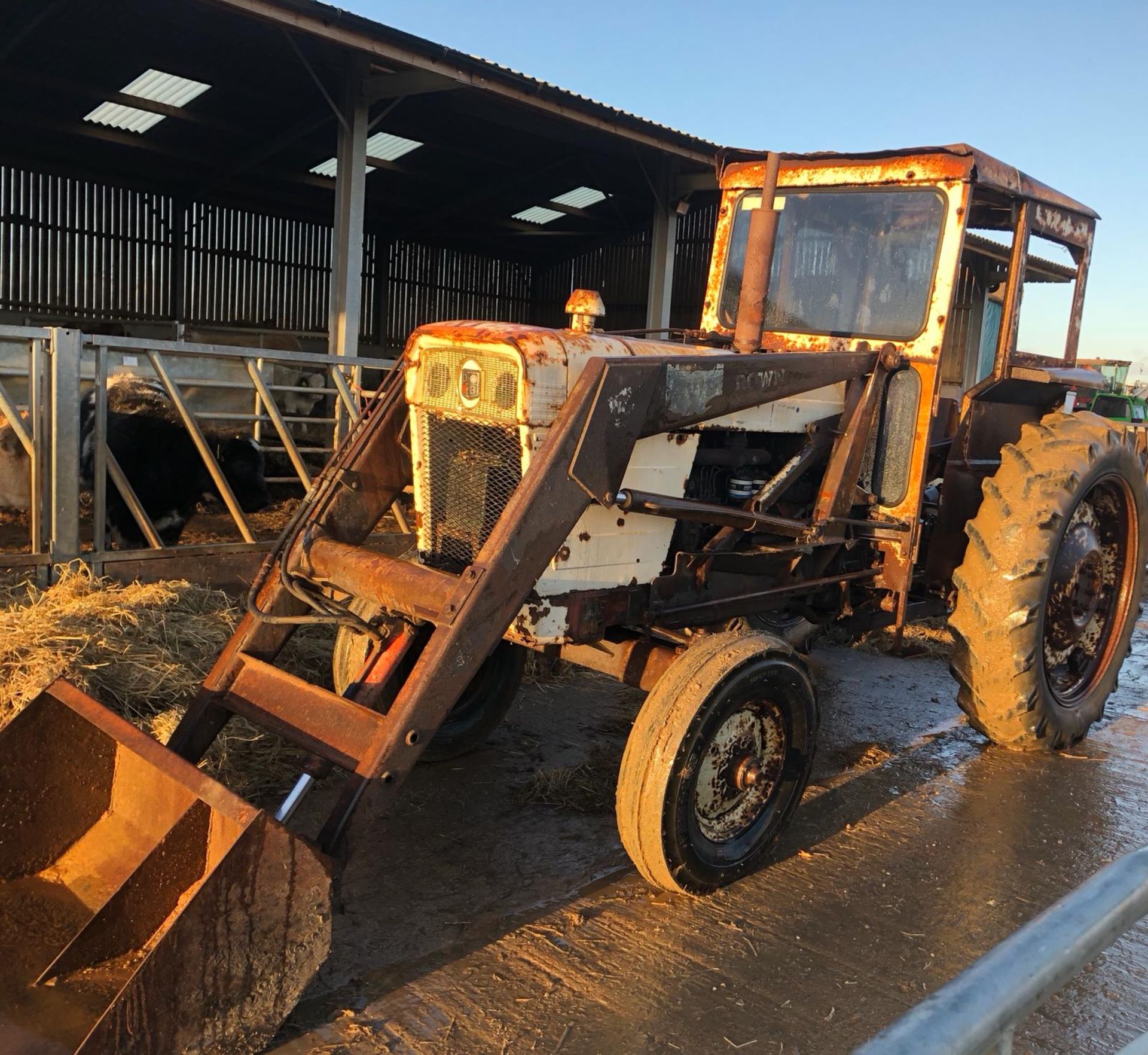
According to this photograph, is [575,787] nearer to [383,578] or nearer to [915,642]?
[383,578]

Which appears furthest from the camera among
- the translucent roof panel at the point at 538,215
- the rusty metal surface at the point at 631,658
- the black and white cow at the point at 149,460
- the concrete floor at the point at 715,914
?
the translucent roof panel at the point at 538,215

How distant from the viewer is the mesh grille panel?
305 centimetres

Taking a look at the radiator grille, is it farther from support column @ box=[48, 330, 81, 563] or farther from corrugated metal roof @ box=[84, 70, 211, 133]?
corrugated metal roof @ box=[84, 70, 211, 133]

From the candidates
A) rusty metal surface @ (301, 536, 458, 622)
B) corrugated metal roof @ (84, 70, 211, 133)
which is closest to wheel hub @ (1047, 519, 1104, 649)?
rusty metal surface @ (301, 536, 458, 622)

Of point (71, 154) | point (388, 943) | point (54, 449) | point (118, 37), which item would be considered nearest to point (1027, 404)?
point (388, 943)

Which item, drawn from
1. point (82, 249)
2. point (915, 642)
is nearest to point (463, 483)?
point (915, 642)

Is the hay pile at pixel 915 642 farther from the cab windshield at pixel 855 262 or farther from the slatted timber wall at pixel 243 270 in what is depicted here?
the slatted timber wall at pixel 243 270

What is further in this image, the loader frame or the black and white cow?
the black and white cow

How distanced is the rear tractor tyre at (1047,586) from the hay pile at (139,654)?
2.81 meters

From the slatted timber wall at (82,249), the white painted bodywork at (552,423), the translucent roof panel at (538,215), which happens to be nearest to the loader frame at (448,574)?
the white painted bodywork at (552,423)

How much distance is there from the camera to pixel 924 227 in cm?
421

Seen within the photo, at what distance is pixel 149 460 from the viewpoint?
6.35m

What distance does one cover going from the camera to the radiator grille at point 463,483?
325cm

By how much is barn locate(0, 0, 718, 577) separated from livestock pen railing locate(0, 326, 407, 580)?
16 millimetres
